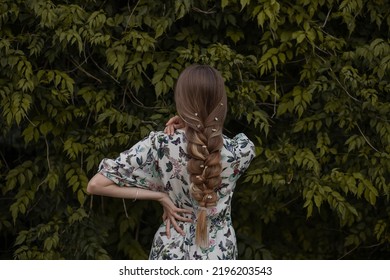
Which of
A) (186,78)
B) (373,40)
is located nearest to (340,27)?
(373,40)

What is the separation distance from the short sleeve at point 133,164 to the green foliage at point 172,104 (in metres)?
1.28

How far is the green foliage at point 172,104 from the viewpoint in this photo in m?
4.83

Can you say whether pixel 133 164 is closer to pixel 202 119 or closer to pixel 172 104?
pixel 202 119

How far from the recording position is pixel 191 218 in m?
3.59

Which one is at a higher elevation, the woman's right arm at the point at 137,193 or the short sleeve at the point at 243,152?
the short sleeve at the point at 243,152

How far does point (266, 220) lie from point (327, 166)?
498 millimetres

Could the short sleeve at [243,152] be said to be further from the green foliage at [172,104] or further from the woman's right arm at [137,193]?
the green foliage at [172,104]

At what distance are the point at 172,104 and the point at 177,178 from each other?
4.97 ft

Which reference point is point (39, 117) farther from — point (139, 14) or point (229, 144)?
point (229, 144)

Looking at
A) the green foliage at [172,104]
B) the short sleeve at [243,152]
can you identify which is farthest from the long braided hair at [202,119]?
the green foliage at [172,104]

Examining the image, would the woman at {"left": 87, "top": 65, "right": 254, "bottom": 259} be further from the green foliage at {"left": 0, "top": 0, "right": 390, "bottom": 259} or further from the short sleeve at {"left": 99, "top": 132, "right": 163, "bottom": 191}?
the green foliage at {"left": 0, "top": 0, "right": 390, "bottom": 259}

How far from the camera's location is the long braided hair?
11.0ft

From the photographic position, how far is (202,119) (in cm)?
337

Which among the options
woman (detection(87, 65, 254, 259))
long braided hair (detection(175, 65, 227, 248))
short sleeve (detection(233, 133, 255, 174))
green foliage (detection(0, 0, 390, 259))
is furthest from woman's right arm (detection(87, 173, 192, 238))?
green foliage (detection(0, 0, 390, 259))
